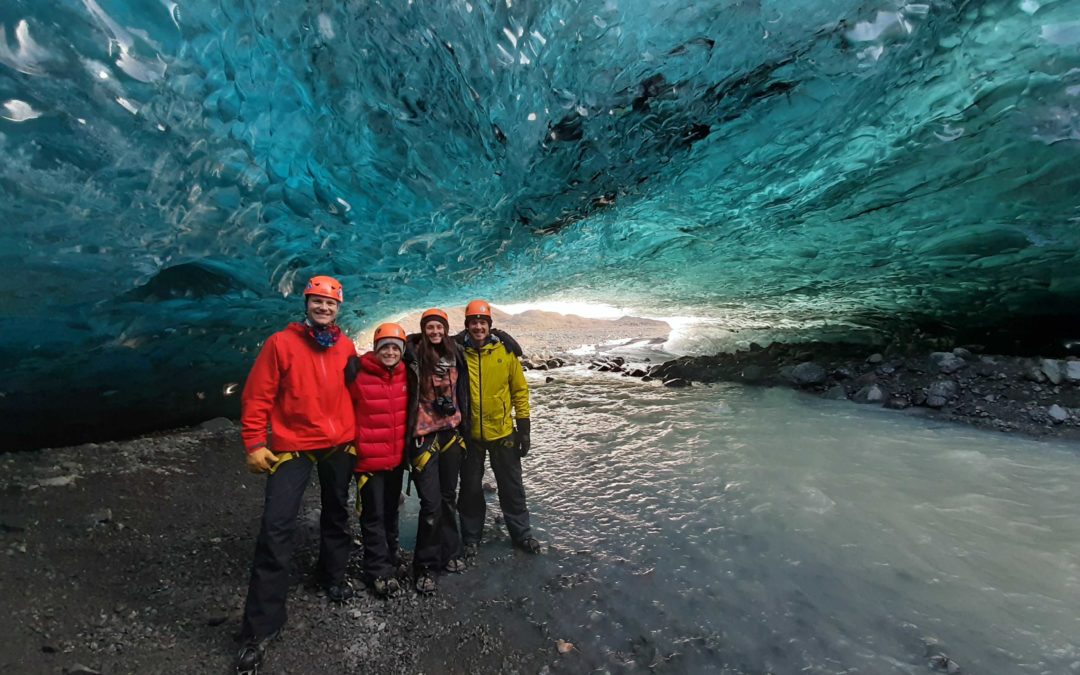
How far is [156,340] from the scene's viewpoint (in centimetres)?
709

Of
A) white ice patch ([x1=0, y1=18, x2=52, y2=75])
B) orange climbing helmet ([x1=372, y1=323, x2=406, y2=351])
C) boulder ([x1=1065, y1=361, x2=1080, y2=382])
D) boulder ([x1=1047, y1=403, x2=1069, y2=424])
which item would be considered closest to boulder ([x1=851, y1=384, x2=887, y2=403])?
boulder ([x1=1047, y1=403, x2=1069, y2=424])

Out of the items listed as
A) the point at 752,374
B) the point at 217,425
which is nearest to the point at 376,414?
the point at 217,425

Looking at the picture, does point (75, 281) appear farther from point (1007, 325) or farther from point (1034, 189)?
point (1007, 325)

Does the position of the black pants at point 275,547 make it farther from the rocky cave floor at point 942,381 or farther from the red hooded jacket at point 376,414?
the rocky cave floor at point 942,381

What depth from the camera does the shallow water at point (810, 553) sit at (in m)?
2.76

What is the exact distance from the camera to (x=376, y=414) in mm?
3387

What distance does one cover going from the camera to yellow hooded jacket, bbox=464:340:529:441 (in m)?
3.89

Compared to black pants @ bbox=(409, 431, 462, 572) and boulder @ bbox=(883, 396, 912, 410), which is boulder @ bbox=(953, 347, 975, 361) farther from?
black pants @ bbox=(409, 431, 462, 572)

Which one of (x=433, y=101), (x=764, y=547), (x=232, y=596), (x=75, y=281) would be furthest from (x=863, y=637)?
(x=75, y=281)

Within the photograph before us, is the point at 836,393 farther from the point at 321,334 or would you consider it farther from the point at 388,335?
the point at 321,334

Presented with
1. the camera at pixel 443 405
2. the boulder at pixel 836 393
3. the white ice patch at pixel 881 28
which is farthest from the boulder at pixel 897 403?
the camera at pixel 443 405

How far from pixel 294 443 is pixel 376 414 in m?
0.60

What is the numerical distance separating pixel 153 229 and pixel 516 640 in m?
6.10

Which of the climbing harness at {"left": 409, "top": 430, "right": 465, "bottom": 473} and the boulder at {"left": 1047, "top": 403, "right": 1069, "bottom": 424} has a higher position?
the climbing harness at {"left": 409, "top": 430, "right": 465, "bottom": 473}
